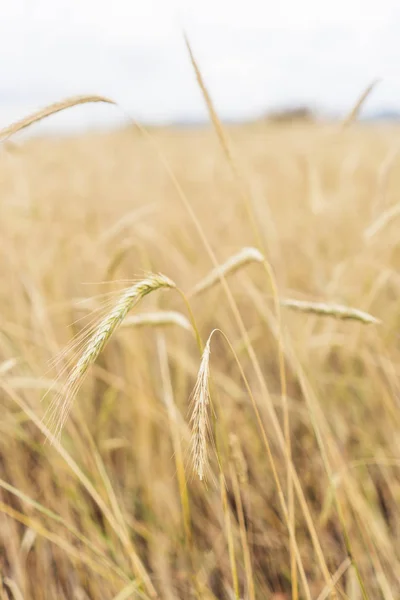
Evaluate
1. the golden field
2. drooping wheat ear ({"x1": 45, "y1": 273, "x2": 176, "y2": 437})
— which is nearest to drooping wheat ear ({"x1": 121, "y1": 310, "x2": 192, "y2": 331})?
the golden field

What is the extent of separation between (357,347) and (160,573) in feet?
1.59

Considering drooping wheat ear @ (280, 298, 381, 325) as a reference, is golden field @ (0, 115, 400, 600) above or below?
below

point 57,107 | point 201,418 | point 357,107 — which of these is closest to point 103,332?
point 201,418

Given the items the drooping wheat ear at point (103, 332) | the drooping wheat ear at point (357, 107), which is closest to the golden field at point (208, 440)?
the drooping wheat ear at point (103, 332)

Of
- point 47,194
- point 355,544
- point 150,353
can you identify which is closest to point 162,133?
point 47,194

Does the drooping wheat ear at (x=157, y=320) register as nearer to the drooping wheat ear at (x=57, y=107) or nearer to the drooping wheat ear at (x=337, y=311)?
the drooping wheat ear at (x=337, y=311)

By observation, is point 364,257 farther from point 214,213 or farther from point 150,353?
point 214,213

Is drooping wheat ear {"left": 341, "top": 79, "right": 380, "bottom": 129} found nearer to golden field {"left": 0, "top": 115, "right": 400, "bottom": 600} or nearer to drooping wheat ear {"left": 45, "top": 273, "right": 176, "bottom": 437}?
golden field {"left": 0, "top": 115, "right": 400, "bottom": 600}

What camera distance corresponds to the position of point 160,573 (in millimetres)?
775

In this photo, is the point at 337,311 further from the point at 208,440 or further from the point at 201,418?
the point at 208,440

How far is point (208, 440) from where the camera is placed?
79cm

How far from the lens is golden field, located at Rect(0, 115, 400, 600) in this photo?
63cm

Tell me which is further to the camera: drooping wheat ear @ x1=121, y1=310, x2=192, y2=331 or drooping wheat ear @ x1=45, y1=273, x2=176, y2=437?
drooping wheat ear @ x1=121, y1=310, x2=192, y2=331

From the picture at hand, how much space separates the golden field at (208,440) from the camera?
63cm
